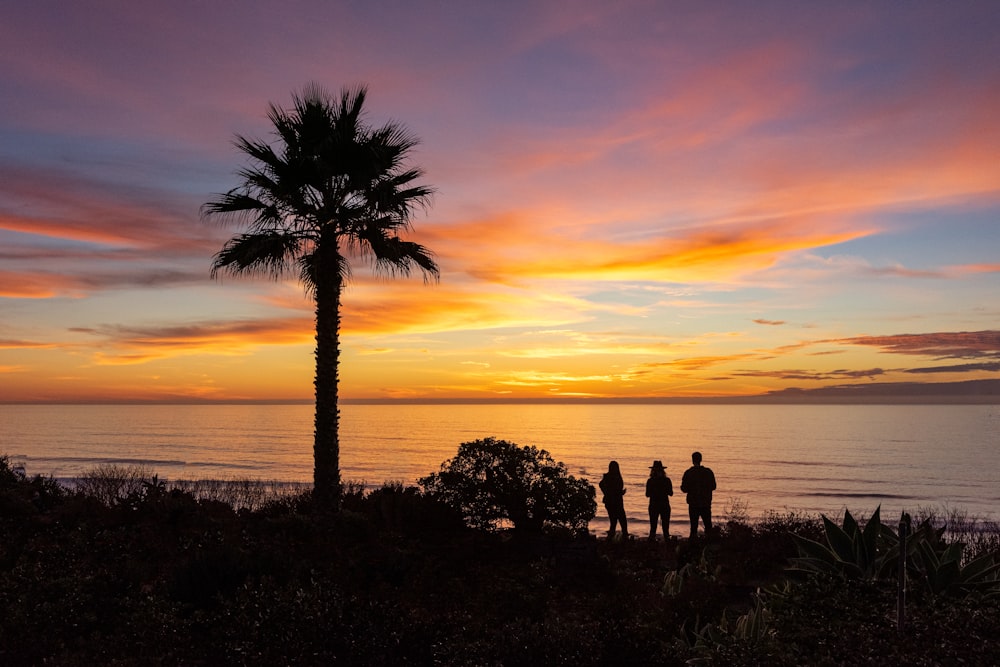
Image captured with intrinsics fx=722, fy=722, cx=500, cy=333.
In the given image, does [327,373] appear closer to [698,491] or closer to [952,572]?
[698,491]

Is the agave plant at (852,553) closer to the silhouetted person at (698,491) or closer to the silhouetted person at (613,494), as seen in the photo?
the silhouetted person at (698,491)

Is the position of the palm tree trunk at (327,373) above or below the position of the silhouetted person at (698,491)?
above

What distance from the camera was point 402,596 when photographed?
11.8m

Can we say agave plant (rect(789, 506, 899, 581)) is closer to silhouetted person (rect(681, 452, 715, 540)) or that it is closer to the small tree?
the small tree

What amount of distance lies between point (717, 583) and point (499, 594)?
3724 mm

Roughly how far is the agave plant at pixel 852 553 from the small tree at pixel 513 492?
5353 millimetres

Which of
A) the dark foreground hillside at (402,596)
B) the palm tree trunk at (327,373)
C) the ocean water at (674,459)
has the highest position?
the palm tree trunk at (327,373)

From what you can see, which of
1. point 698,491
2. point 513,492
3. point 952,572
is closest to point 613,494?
point 698,491

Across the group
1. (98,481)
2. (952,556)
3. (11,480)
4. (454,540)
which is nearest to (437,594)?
(454,540)

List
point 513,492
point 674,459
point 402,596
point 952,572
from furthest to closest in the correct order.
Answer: point 674,459 → point 513,492 → point 402,596 → point 952,572

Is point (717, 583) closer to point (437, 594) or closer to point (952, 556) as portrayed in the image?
point (952, 556)

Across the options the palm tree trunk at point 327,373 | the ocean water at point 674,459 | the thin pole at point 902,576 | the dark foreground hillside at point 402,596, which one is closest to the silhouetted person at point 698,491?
the dark foreground hillside at point 402,596

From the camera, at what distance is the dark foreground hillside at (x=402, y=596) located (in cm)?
811

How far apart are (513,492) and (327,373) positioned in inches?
214
